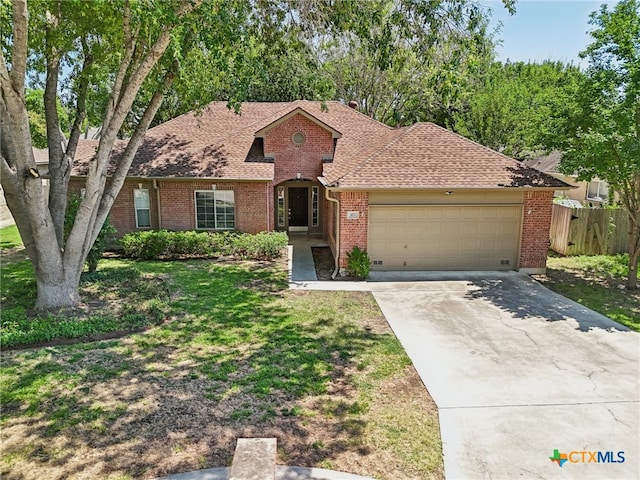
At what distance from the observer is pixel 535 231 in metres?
13.5

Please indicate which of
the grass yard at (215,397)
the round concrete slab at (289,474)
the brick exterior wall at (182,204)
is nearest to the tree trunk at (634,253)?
the grass yard at (215,397)

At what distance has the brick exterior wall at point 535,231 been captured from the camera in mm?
13352

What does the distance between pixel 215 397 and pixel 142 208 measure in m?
12.2

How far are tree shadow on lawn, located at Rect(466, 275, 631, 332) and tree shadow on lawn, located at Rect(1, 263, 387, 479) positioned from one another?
3879mm

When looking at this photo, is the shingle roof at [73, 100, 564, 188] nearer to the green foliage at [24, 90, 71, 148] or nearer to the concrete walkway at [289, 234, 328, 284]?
the green foliage at [24, 90, 71, 148]

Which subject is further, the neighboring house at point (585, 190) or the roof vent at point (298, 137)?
the neighboring house at point (585, 190)

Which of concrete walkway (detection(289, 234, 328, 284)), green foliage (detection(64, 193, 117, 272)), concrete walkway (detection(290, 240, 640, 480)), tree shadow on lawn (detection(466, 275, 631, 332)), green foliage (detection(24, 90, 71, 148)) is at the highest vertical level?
green foliage (detection(24, 90, 71, 148))

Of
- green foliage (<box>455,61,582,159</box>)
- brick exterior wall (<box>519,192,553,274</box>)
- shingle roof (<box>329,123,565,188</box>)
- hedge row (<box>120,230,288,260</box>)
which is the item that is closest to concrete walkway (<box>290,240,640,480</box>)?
brick exterior wall (<box>519,192,553,274</box>)

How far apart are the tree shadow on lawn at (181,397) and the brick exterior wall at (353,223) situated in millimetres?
4006

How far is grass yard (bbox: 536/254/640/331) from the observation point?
10352 mm

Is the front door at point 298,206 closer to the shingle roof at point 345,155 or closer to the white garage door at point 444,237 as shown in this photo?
the shingle roof at point 345,155

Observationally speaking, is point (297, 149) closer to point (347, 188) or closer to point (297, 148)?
point (297, 148)

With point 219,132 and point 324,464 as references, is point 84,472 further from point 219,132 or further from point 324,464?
point 219,132

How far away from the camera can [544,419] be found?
5875mm
